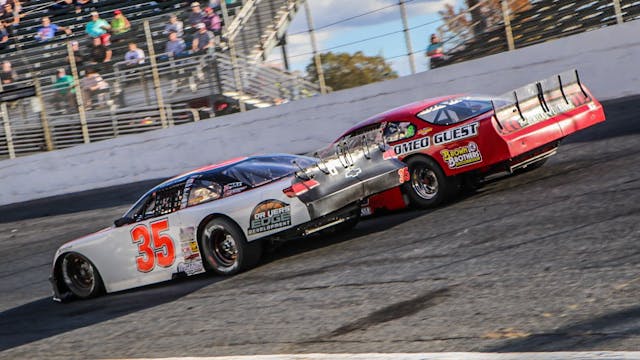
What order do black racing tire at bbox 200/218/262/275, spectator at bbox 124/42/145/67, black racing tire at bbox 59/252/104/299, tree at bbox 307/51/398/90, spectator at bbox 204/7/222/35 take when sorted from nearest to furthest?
black racing tire at bbox 200/218/262/275 → black racing tire at bbox 59/252/104/299 → tree at bbox 307/51/398/90 → spectator at bbox 204/7/222/35 → spectator at bbox 124/42/145/67

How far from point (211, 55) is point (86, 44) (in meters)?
3.09

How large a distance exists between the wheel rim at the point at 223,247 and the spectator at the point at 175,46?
1005 cm

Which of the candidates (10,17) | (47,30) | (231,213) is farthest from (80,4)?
(231,213)

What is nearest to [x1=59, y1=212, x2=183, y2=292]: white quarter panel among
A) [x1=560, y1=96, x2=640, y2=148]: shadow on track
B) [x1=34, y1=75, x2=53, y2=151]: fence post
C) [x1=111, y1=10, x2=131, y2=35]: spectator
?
[x1=560, y1=96, x2=640, y2=148]: shadow on track

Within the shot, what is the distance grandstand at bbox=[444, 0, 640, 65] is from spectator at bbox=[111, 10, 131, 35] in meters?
7.14

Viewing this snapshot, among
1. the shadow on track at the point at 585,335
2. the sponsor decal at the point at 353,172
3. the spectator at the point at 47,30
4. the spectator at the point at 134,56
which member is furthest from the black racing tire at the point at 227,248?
the spectator at the point at 47,30

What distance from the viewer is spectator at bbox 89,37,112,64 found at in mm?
18781

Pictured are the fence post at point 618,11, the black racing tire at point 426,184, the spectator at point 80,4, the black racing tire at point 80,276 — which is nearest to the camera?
the black racing tire at point 426,184

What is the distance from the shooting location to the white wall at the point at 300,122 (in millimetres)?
14266

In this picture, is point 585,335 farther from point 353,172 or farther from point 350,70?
point 350,70

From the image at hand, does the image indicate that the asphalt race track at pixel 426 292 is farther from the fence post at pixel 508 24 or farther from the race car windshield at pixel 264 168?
the fence post at pixel 508 24

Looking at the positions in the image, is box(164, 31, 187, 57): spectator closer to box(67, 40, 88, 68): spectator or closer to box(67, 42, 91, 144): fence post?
box(67, 40, 88, 68): spectator

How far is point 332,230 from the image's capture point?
9.51m

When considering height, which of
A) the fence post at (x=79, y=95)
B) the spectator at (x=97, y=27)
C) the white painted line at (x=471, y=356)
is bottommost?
the white painted line at (x=471, y=356)
